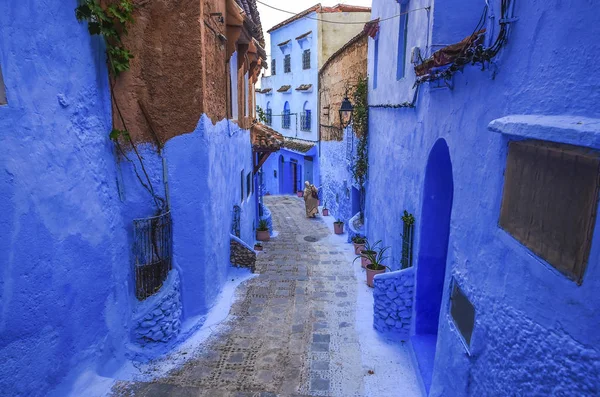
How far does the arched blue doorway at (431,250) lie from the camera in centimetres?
569

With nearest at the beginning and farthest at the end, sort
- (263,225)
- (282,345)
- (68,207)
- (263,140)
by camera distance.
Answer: (68,207)
(282,345)
(263,140)
(263,225)

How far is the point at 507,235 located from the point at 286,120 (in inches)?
992

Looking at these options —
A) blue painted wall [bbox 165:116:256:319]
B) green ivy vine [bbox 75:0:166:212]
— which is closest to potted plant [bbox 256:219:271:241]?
blue painted wall [bbox 165:116:256:319]

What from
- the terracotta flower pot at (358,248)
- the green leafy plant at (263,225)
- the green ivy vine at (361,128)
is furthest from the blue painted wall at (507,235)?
the green leafy plant at (263,225)

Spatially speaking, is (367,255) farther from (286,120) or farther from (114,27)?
(286,120)

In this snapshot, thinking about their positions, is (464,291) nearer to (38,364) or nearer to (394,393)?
(394,393)

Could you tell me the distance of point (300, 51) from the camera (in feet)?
78.3

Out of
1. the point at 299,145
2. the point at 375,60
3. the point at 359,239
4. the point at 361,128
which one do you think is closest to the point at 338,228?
the point at 359,239

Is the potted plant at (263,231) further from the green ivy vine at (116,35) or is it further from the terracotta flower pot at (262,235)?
the green ivy vine at (116,35)

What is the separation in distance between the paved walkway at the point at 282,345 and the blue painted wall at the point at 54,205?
1159 millimetres

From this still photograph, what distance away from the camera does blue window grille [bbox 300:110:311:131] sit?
75.9 ft

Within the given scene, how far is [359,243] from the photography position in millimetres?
11336

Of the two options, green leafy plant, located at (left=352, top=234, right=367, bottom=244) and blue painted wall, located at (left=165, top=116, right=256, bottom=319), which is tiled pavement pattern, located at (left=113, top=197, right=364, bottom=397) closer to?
blue painted wall, located at (left=165, top=116, right=256, bottom=319)

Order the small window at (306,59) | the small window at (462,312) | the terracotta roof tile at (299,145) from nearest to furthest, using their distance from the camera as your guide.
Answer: the small window at (462,312), the terracotta roof tile at (299,145), the small window at (306,59)
